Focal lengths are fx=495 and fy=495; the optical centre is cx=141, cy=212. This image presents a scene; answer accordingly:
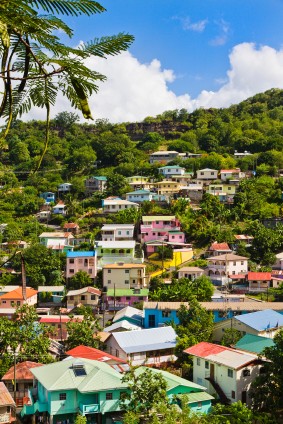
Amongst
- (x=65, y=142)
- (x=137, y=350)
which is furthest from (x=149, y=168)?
(x=137, y=350)

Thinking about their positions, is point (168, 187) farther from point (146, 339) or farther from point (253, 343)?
point (253, 343)

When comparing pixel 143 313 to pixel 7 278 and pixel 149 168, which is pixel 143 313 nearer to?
pixel 7 278

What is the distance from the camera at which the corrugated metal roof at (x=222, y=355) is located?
10.7 metres

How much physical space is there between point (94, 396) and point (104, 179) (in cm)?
2253

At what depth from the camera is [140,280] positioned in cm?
2070

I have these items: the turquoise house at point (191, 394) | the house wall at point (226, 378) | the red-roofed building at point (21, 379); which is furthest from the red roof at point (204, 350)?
the red-roofed building at point (21, 379)

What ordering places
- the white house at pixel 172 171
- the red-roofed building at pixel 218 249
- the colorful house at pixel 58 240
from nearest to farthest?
the red-roofed building at pixel 218 249 < the colorful house at pixel 58 240 < the white house at pixel 172 171

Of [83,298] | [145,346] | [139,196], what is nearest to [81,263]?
[83,298]

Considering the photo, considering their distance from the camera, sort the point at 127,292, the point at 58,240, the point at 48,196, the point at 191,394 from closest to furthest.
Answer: the point at 191,394 < the point at 127,292 < the point at 58,240 < the point at 48,196

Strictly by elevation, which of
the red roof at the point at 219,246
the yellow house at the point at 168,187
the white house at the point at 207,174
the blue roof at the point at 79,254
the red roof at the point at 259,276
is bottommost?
the red roof at the point at 259,276

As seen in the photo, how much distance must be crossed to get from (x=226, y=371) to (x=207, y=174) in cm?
2212

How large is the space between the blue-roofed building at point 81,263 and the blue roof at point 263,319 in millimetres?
8860

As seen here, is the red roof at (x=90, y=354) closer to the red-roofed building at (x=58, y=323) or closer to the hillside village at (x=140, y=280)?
the hillside village at (x=140, y=280)

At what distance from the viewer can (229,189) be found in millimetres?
A: 29406
